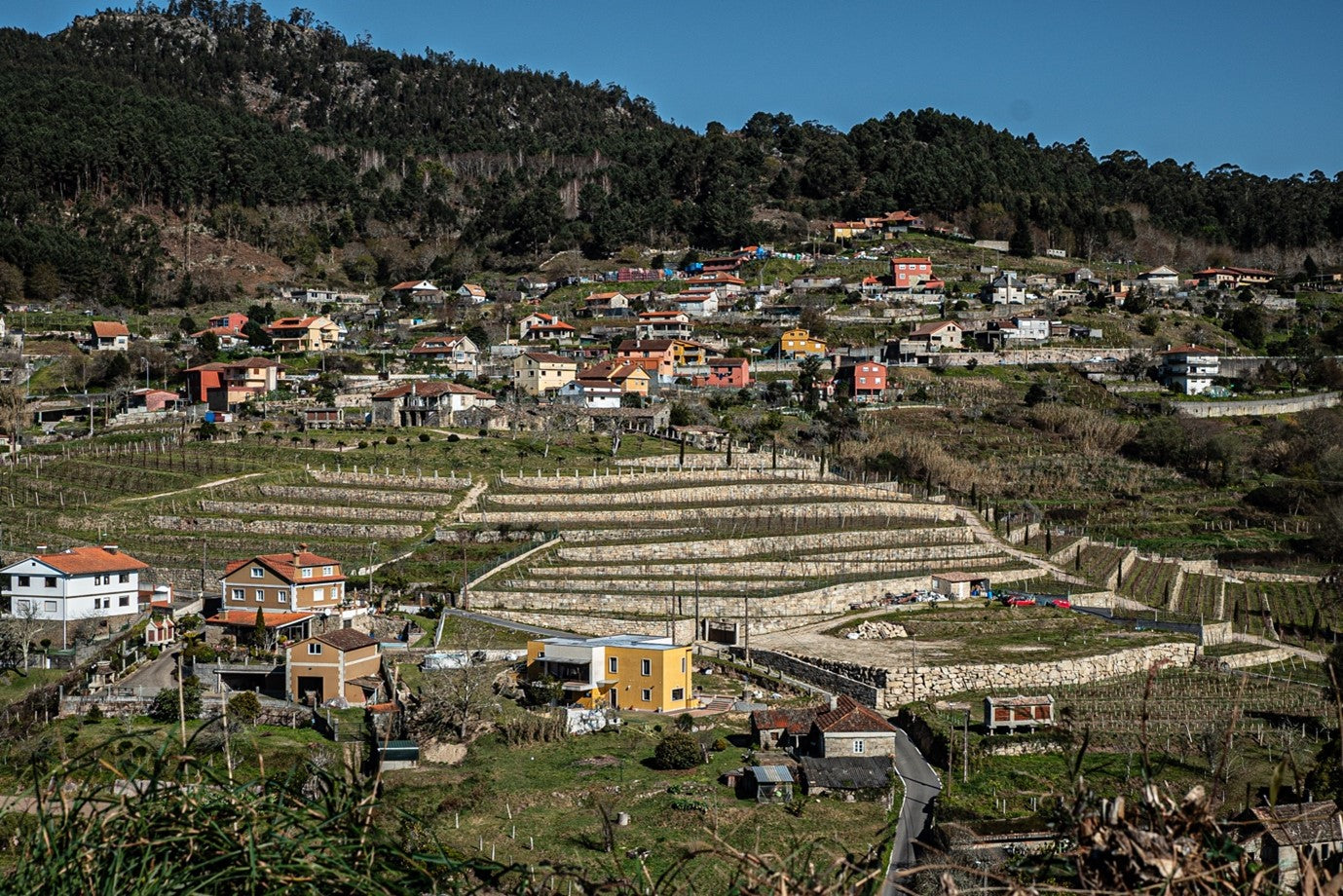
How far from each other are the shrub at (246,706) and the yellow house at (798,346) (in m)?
52.6

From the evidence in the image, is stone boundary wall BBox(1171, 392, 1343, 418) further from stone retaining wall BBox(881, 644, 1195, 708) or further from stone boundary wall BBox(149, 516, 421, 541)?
stone boundary wall BBox(149, 516, 421, 541)

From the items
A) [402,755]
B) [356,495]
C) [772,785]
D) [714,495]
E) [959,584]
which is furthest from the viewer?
[714,495]

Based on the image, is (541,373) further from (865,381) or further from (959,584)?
(959,584)

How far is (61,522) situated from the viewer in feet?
140

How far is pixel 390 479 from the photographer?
4675 centimetres

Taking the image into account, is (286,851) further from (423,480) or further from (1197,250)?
(1197,250)

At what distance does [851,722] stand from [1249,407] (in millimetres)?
52779

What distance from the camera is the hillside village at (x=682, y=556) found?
83.6 feet

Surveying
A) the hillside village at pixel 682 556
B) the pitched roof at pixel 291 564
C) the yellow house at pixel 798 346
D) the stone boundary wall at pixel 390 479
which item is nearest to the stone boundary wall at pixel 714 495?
the hillside village at pixel 682 556

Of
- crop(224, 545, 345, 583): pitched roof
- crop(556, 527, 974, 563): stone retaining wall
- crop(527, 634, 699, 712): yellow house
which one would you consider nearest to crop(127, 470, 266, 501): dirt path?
crop(224, 545, 345, 583): pitched roof

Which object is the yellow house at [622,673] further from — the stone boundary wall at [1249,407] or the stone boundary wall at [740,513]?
the stone boundary wall at [1249,407]

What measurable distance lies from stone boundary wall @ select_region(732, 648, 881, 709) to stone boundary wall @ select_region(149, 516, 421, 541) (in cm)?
1255

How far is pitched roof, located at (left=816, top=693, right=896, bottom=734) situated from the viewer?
2652 centimetres

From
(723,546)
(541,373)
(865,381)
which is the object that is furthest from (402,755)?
(865,381)
